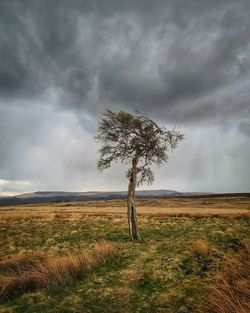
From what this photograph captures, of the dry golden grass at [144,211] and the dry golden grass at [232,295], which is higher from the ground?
the dry golden grass at [232,295]

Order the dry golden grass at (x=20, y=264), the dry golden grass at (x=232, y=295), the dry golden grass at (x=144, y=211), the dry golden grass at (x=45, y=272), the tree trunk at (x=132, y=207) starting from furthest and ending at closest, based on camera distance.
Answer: the dry golden grass at (x=144, y=211) → the tree trunk at (x=132, y=207) → the dry golden grass at (x=20, y=264) → the dry golden grass at (x=45, y=272) → the dry golden grass at (x=232, y=295)

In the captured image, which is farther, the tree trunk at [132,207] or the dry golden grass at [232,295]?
the tree trunk at [132,207]

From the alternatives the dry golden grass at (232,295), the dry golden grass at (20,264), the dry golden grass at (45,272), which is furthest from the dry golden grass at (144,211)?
the dry golden grass at (232,295)

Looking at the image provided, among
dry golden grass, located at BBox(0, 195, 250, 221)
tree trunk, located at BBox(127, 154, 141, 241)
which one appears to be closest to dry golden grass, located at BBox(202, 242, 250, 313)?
tree trunk, located at BBox(127, 154, 141, 241)

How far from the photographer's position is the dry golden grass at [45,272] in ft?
30.4

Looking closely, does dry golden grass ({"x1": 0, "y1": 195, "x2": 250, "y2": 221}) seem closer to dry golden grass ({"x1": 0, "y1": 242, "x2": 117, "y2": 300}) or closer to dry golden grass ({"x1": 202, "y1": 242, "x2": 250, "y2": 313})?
dry golden grass ({"x1": 0, "y1": 242, "x2": 117, "y2": 300})

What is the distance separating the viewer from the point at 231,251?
1262 cm

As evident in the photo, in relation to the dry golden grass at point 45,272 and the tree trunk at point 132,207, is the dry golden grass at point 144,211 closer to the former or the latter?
the tree trunk at point 132,207

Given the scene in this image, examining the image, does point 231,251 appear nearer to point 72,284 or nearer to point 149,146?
point 72,284

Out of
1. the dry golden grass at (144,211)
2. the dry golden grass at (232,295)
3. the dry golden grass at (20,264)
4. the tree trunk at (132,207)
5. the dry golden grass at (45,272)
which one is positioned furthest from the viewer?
the dry golden grass at (144,211)

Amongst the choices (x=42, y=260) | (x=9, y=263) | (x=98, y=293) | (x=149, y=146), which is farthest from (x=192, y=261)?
(x=149, y=146)

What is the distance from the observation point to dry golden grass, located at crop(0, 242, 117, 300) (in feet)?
30.4

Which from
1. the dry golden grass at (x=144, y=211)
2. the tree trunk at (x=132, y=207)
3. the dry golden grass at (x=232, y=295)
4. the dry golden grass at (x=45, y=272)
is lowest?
the dry golden grass at (x=144, y=211)

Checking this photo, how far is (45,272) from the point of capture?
10023 mm
